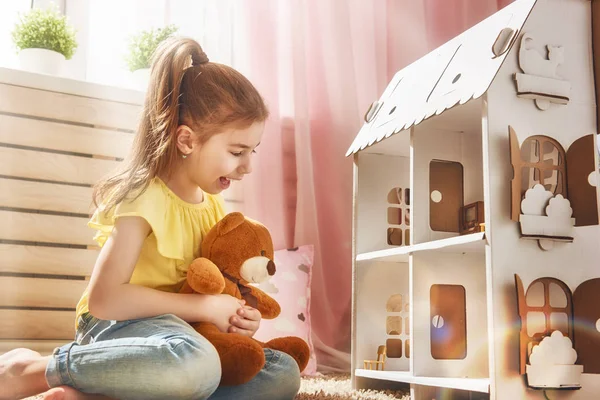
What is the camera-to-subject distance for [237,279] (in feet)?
3.52

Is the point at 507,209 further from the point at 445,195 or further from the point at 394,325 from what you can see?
the point at 394,325

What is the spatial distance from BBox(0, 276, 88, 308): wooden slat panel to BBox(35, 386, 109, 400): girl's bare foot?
33.5 inches

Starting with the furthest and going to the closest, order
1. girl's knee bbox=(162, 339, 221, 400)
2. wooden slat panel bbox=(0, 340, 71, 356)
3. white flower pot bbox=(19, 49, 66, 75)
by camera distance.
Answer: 1. white flower pot bbox=(19, 49, 66, 75)
2. wooden slat panel bbox=(0, 340, 71, 356)
3. girl's knee bbox=(162, 339, 221, 400)

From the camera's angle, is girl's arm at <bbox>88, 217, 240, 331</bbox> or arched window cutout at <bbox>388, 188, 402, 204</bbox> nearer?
girl's arm at <bbox>88, 217, 240, 331</bbox>

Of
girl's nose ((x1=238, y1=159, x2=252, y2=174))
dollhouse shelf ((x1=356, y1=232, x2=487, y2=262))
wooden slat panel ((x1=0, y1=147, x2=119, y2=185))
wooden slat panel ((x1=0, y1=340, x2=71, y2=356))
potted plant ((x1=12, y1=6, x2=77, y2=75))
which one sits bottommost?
wooden slat panel ((x1=0, y1=340, x2=71, y2=356))

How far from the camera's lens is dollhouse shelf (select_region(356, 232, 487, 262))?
979mm

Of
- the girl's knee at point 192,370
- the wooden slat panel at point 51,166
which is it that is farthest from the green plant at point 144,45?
the girl's knee at point 192,370

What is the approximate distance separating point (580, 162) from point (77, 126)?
1.36m

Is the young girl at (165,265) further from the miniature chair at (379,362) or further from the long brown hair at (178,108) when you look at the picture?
the miniature chair at (379,362)

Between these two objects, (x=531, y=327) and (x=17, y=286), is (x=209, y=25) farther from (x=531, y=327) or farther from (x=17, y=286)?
(x=531, y=327)

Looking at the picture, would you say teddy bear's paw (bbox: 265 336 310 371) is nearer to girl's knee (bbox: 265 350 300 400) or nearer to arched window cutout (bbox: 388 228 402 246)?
girl's knee (bbox: 265 350 300 400)

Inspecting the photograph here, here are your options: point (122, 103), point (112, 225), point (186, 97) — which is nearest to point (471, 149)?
point (186, 97)

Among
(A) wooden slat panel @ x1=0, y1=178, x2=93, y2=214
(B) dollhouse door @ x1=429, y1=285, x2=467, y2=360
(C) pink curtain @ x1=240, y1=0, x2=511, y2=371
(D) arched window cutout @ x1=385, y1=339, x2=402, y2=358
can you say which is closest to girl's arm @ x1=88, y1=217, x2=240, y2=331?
(B) dollhouse door @ x1=429, y1=285, x2=467, y2=360

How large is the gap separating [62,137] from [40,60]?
25 centimetres
